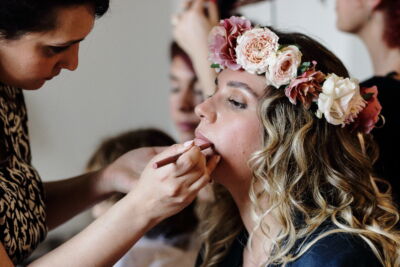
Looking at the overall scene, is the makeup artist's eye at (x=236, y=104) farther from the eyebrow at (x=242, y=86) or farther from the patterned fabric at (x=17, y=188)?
the patterned fabric at (x=17, y=188)

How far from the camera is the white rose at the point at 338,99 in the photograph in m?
1.25

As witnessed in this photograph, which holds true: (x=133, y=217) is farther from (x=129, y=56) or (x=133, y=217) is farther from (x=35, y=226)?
(x=129, y=56)

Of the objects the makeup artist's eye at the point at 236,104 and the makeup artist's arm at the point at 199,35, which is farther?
the makeup artist's arm at the point at 199,35

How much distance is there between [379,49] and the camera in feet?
6.32

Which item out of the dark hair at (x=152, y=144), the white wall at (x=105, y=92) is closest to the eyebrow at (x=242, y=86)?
the dark hair at (x=152, y=144)

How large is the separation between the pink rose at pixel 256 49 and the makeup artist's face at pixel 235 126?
0.12 feet

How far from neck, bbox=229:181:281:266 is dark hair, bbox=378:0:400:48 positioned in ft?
2.78

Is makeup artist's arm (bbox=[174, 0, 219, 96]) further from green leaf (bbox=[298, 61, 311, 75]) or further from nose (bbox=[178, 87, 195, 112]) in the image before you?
green leaf (bbox=[298, 61, 311, 75])

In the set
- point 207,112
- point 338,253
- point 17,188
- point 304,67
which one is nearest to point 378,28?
point 304,67

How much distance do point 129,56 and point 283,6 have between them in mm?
1131

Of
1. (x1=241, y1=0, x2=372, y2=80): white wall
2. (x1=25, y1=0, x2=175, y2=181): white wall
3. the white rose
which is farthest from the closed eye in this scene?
(x1=25, y1=0, x2=175, y2=181): white wall

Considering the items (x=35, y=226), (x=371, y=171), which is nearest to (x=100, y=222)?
(x=35, y=226)

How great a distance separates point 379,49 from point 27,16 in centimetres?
127

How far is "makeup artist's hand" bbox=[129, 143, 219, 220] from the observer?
113 centimetres
